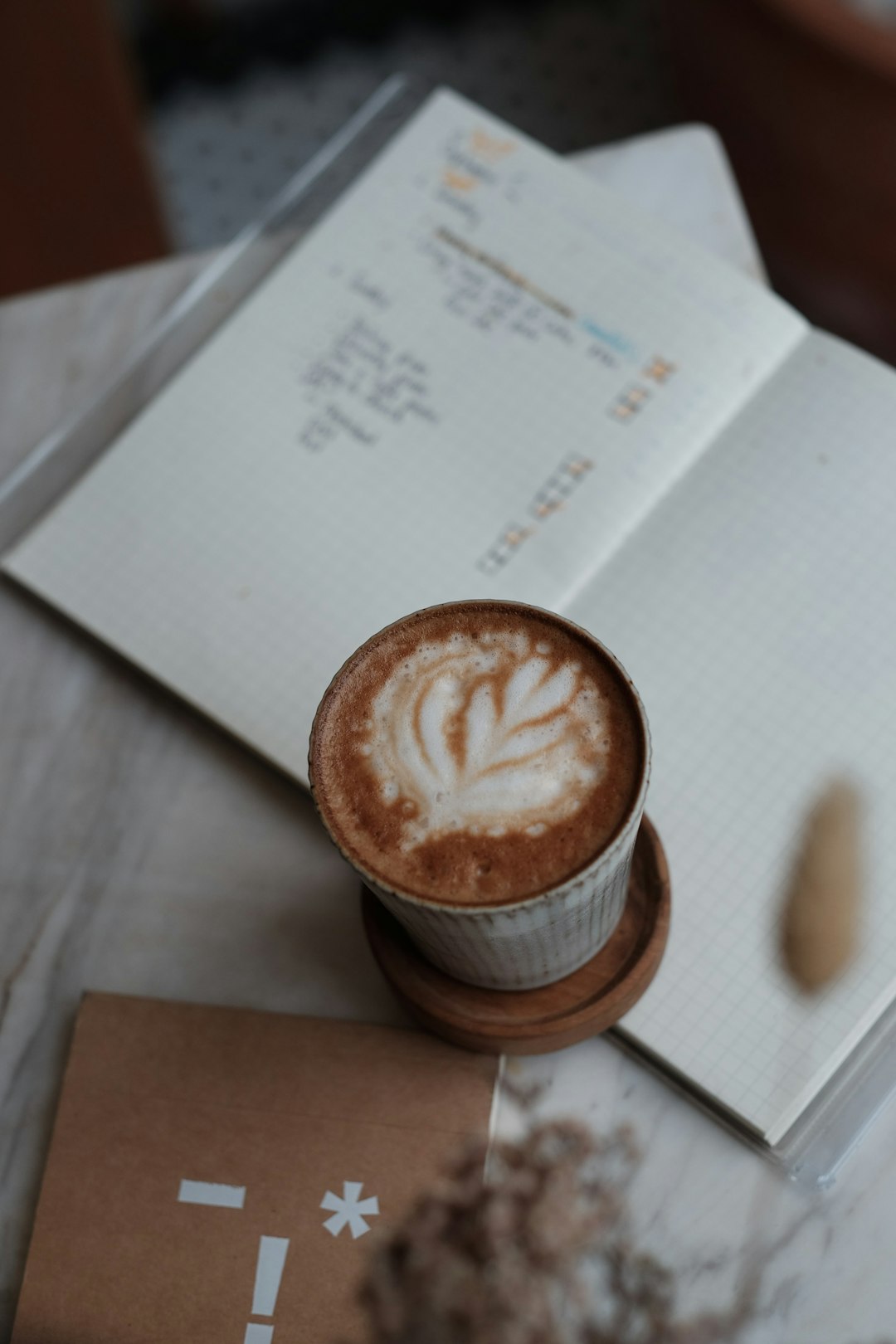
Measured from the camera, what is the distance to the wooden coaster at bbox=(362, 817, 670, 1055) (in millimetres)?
574

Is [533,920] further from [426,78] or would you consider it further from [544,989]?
[426,78]


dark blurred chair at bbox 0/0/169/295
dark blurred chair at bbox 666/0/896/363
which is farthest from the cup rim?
dark blurred chair at bbox 0/0/169/295

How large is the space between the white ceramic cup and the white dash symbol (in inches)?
5.8

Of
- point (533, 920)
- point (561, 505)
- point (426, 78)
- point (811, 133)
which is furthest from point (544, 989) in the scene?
point (811, 133)

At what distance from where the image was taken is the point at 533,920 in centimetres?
47

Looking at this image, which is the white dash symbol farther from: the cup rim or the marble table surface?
the cup rim

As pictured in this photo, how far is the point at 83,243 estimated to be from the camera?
133cm

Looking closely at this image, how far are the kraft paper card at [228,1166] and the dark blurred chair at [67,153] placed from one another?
92 cm

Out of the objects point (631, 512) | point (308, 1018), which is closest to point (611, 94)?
point (631, 512)

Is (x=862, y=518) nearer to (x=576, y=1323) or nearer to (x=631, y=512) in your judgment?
(x=631, y=512)

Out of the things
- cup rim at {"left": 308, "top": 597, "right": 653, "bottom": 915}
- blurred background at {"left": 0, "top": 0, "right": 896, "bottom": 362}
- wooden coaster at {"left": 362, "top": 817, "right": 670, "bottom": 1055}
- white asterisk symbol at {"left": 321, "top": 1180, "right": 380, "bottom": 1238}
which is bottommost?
white asterisk symbol at {"left": 321, "top": 1180, "right": 380, "bottom": 1238}

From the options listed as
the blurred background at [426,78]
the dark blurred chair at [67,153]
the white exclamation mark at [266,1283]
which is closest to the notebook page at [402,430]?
the white exclamation mark at [266,1283]

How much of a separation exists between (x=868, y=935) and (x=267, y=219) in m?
0.58

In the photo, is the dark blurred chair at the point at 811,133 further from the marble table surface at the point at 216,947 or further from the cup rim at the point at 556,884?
the cup rim at the point at 556,884
